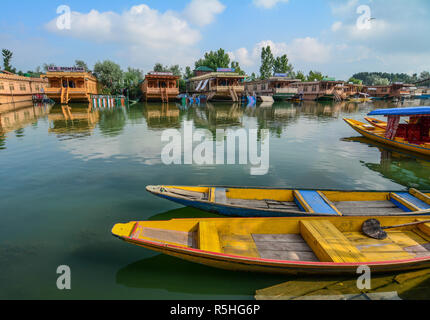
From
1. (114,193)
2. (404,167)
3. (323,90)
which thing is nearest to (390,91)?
(323,90)

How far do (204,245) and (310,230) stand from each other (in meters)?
2.55

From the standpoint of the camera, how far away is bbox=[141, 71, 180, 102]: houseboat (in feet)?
160

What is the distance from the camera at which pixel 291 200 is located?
7.62 m

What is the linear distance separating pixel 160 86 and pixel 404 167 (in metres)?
47.9

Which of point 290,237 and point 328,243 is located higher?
point 328,243

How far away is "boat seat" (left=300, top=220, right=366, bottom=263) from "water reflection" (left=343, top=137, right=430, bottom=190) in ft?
23.8

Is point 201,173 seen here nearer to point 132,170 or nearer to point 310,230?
point 132,170

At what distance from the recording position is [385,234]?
236 inches

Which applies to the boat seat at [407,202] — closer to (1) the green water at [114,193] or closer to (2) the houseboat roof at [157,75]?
(1) the green water at [114,193]

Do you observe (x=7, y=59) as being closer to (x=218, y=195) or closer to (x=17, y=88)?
(x=17, y=88)

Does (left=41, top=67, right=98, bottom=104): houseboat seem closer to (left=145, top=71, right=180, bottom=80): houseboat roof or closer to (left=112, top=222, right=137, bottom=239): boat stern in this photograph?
(left=145, top=71, right=180, bottom=80): houseboat roof

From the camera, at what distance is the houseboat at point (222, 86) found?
175ft

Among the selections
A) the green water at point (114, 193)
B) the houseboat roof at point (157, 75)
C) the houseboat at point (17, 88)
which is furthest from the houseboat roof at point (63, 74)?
the green water at point (114, 193)
